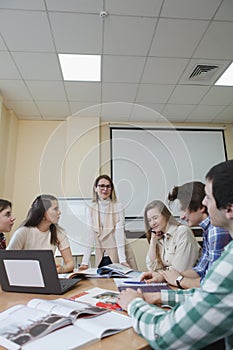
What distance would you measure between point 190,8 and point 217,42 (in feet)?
1.51

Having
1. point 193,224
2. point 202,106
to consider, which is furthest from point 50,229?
point 202,106

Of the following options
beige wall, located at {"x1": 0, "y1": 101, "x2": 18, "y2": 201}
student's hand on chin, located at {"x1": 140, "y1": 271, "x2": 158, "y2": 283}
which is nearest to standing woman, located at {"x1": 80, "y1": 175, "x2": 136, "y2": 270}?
student's hand on chin, located at {"x1": 140, "y1": 271, "x2": 158, "y2": 283}

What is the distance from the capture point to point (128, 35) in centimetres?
206

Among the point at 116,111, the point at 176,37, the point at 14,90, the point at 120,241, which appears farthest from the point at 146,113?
the point at 120,241

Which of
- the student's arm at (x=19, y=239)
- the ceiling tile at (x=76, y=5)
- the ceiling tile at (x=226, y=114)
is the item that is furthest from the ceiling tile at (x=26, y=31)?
the ceiling tile at (x=226, y=114)

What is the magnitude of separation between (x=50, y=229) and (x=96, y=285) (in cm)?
72

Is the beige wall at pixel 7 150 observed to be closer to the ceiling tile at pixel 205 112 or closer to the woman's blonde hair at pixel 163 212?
the woman's blonde hair at pixel 163 212

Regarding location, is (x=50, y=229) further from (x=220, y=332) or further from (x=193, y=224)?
(x=220, y=332)

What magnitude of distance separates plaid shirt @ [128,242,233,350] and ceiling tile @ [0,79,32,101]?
2.70m

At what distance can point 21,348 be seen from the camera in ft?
1.64

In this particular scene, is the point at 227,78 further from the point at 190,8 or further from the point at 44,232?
the point at 44,232

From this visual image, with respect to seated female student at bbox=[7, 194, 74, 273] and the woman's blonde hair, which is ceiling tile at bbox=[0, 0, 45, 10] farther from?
the woman's blonde hair

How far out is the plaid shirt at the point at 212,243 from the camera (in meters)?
1.02

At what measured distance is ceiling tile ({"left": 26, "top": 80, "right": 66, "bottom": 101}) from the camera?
266cm
